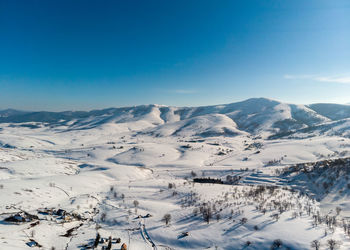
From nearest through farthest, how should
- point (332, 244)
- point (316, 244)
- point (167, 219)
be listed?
point (316, 244) < point (332, 244) < point (167, 219)

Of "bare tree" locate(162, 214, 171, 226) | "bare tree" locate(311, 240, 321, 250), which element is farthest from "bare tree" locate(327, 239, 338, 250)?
"bare tree" locate(162, 214, 171, 226)

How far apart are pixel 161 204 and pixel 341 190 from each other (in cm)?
3693

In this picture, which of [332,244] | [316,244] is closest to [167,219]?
[316,244]

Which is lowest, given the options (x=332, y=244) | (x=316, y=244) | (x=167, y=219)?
(x=167, y=219)

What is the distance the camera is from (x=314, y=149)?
85.6 m

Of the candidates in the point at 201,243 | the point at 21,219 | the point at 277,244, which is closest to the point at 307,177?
the point at 277,244

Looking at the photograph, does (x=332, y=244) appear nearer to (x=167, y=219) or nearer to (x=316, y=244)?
(x=316, y=244)

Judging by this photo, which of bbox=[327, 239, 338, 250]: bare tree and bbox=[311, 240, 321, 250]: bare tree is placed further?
bbox=[327, 239, 338, 250]: bare tree

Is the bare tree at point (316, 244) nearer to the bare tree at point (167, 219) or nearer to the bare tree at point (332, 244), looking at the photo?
the bare tree at point (332, 244)

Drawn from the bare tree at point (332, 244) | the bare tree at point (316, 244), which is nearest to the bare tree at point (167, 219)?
the bare tree at point (316, 244)

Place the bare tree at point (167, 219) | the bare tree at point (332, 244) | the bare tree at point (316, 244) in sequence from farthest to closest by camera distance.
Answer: the bare tree at point (167, 219) < the bare tree at point (332, 244) < the bare tree at point (316, 244)

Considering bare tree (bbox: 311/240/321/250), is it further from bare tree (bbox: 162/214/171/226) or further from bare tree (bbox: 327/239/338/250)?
bare tree (bbox: 162/214/171/226)

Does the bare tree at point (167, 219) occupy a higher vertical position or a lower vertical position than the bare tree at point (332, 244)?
lower

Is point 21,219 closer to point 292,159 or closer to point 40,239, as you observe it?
point 40,239
